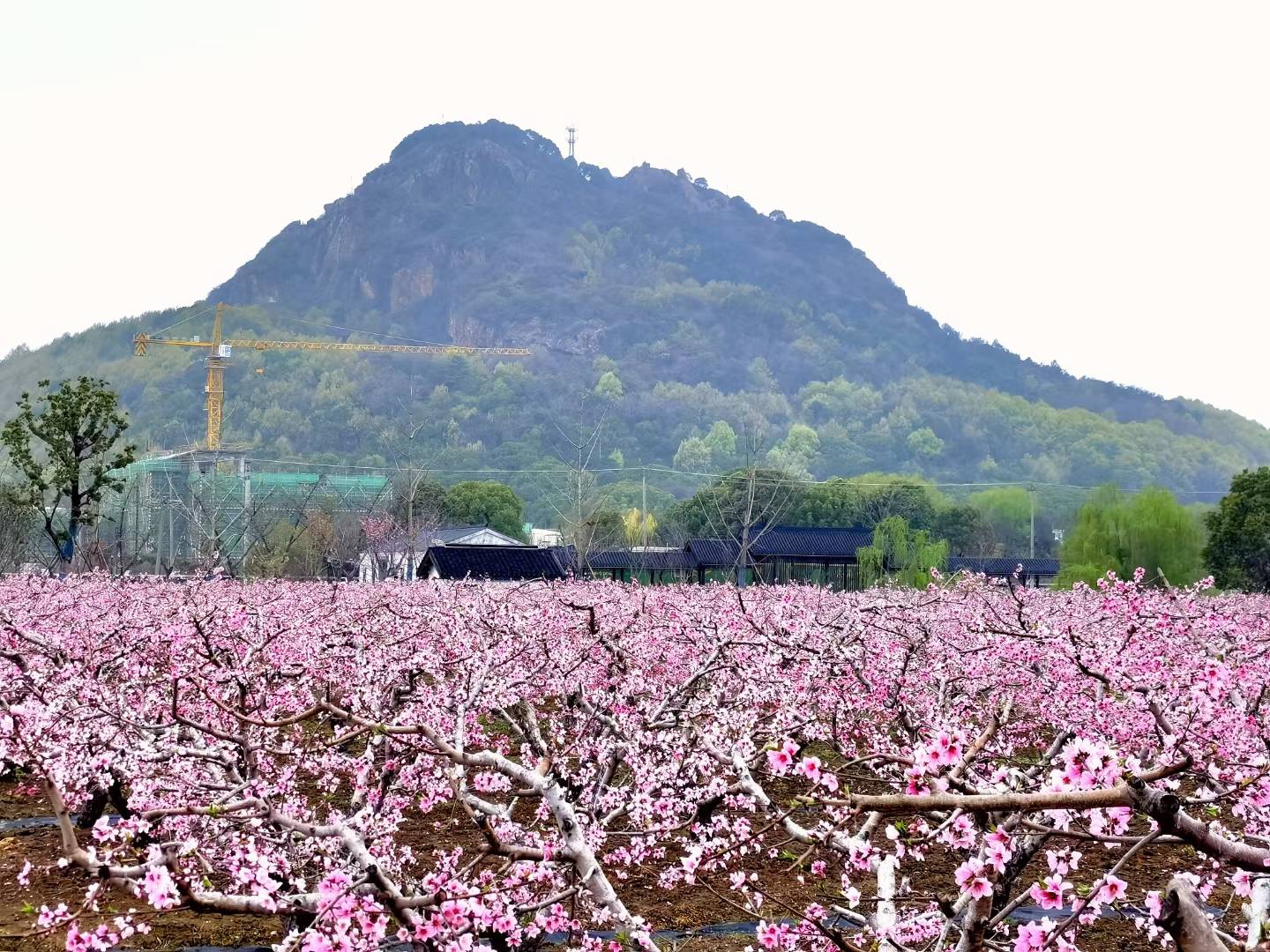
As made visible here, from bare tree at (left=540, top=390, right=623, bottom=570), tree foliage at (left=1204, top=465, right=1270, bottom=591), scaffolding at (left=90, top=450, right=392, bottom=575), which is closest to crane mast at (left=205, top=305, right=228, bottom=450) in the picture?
scaffolding at (left=90, top=450, right=392, bottom=575)

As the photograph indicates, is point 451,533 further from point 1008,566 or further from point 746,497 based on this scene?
point 1008,566

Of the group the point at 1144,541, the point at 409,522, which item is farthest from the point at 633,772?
the point at 1144,541

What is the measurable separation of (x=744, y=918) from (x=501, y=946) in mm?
2438

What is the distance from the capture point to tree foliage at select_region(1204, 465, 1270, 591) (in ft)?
133

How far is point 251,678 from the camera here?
360 inches

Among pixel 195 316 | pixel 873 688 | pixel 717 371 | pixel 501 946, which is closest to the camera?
pixel 501 946

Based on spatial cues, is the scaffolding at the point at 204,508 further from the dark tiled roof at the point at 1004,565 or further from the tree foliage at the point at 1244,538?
the tree foliage at the point at 1244,538

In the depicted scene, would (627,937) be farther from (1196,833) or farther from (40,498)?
(40,498)

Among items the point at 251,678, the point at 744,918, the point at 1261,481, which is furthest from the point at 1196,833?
the point at 1261,481

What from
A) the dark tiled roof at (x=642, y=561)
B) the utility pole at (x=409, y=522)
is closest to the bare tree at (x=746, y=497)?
the dark tiled roof at (x=642, y=561)

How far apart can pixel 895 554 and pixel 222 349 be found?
4428 inches

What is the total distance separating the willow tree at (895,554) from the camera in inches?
2052

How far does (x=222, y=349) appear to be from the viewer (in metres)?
147

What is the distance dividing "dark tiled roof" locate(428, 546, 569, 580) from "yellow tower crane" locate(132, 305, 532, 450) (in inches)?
3146
